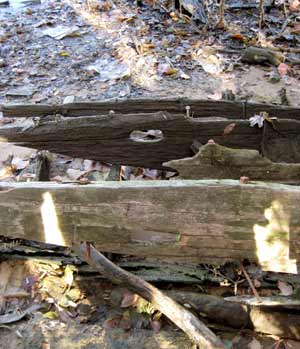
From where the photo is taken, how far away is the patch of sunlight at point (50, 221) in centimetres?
189

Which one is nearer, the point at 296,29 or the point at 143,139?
the point at 143,139

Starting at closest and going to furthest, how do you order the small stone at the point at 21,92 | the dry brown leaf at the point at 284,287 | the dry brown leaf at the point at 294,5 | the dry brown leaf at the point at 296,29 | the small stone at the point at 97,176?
1. the dry brown leaf at the point at 284,287
2. the small stone at the point at 97,176
3. the small stone at the point at 21,92
4. the dry brown leaf at the point at 296,29
5. the dry brown leaf at the point at 294,5

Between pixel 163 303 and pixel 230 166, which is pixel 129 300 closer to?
pixel 163 303

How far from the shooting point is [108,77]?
555cm

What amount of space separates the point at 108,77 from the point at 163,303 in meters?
→ 3.99

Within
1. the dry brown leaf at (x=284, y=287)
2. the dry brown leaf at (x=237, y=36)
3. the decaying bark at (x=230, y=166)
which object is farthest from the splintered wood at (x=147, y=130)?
the dry brown leaf at (x=237, y=36)

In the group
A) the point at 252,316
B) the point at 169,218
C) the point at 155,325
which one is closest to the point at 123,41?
the point at 155,325

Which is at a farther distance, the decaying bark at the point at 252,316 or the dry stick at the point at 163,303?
the decaying bark at the point at 252,316

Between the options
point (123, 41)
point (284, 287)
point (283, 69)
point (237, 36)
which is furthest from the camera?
point (237, 36)

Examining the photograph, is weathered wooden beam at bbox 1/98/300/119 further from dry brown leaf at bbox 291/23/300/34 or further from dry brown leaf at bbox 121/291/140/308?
dry brown leaf at bbox 291/23/300/34

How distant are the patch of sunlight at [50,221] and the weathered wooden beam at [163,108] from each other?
1.23 m

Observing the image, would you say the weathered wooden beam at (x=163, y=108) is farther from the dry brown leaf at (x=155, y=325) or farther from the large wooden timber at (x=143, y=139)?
the dry brown leaf at (x=155, y=325)

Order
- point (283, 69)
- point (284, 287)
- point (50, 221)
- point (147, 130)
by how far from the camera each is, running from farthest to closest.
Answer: point (283, 69), point (147, 130), point (284, 287), point (50, 221)

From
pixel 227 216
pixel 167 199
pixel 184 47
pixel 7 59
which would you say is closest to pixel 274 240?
pixel 227 216
